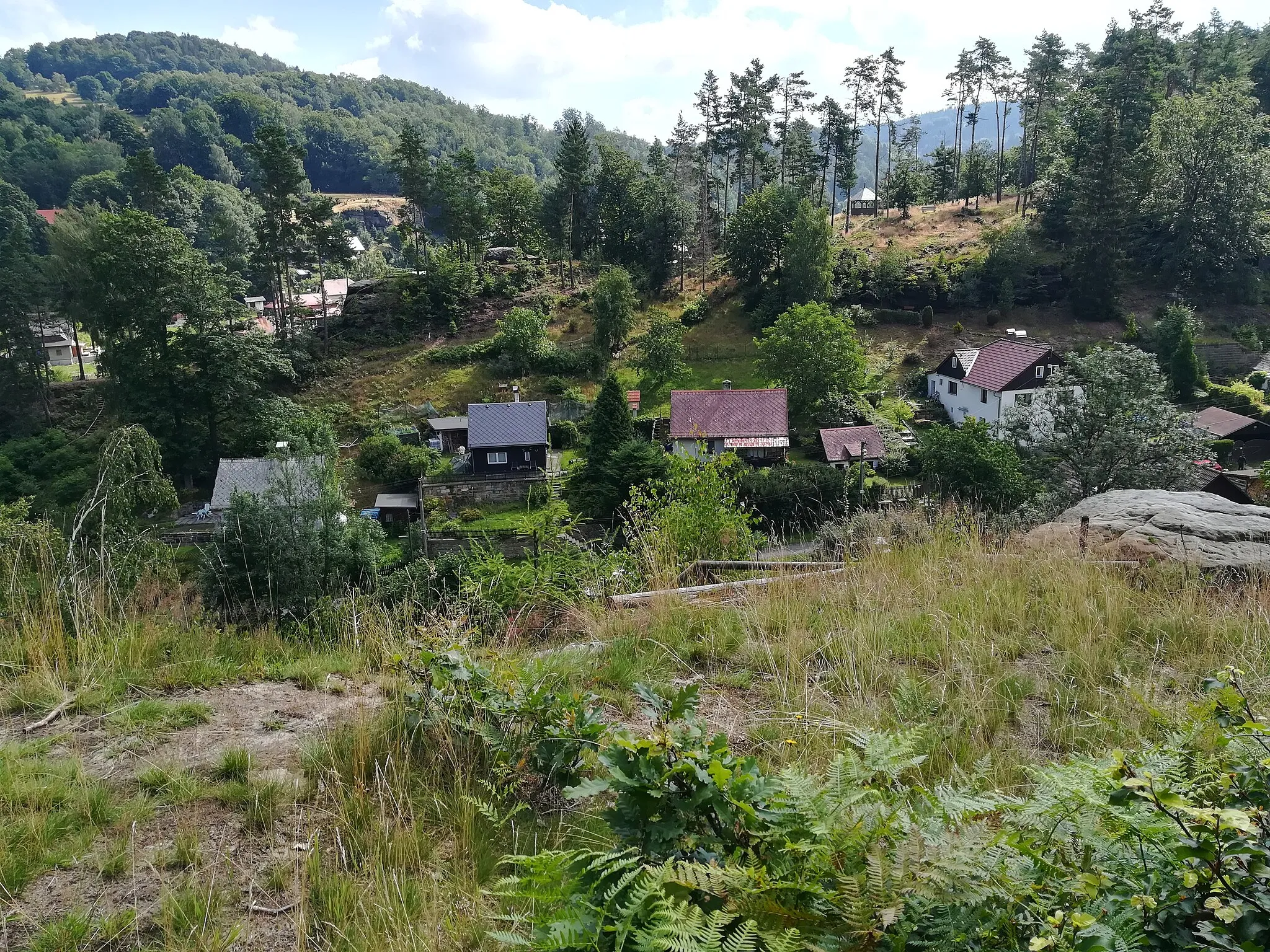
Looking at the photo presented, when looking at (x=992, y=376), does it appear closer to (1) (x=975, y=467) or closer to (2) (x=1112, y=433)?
(1) (x=975, y=467)

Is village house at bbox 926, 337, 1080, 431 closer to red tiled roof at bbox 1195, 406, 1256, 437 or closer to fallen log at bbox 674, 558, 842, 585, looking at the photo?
red tiled roof at bbox 1195, 406, 1256, 437

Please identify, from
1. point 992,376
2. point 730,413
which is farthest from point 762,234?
point 992,376

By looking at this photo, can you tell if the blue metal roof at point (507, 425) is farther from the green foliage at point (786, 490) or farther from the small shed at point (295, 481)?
the small shed at point (295, 481)

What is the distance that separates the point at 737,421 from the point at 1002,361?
12561 millimetres

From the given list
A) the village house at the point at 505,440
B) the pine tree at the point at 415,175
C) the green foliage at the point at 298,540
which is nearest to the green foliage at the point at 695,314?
the village house at the point at 505,440

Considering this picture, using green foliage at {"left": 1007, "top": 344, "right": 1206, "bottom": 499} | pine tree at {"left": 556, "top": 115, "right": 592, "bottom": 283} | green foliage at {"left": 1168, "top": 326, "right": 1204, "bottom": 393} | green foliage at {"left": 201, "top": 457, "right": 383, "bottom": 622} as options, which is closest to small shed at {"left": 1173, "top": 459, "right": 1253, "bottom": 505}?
green foliage at {"left": 1007, "top": 344, "right": 1206, "bottom": 499}

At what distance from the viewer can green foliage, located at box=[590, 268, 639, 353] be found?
42.5 meters

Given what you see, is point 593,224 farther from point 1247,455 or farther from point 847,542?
point 847,542

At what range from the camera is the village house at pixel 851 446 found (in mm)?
32219

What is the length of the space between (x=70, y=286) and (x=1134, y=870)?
Answer: 5119 centimetres

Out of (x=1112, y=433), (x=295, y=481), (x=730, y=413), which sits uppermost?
(x=1112, y=433)

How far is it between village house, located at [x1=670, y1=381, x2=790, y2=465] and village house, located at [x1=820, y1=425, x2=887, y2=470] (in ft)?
6.38

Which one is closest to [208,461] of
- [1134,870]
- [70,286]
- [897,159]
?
[70,286]

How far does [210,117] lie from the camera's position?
10838 cm
